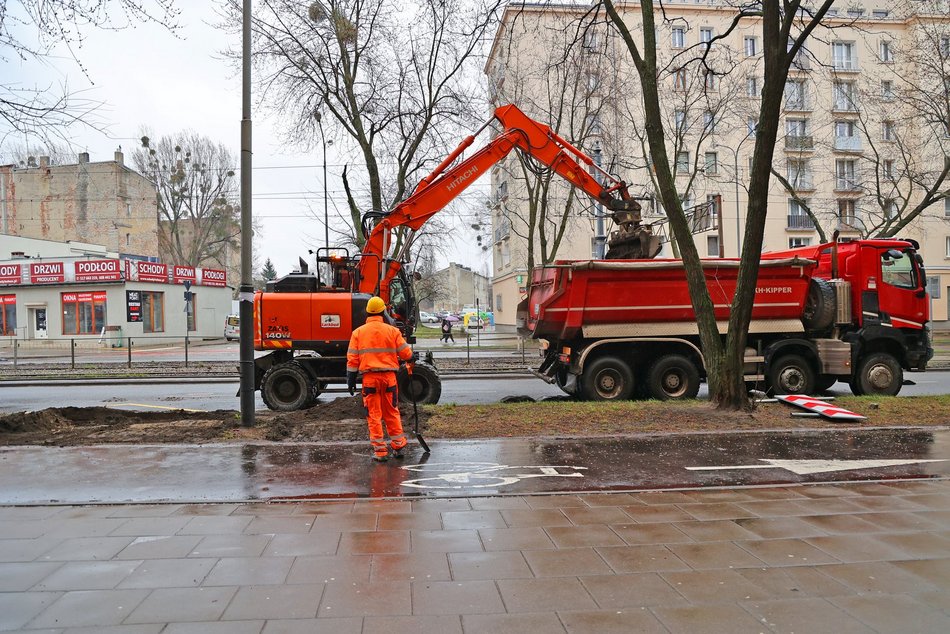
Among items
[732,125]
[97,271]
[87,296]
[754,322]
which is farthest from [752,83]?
[87,296]

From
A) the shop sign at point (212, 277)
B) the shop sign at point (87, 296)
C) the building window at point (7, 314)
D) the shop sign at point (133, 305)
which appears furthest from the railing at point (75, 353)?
the shop sign at point (212, 277)

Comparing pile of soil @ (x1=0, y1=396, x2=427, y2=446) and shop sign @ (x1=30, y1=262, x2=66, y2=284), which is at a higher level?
shop sign @ (x1=30, y1=262, x2=66, y2=284)

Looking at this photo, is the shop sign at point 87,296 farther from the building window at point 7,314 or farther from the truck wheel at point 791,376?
the truck wheel at point 791,376

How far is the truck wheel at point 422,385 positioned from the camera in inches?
450

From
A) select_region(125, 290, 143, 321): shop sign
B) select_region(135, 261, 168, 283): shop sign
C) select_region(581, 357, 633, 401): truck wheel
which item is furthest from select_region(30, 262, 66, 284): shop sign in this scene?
select_region(581, 357, 633, 401): truck wheel

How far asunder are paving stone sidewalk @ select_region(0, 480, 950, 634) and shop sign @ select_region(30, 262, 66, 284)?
35698 millimetres

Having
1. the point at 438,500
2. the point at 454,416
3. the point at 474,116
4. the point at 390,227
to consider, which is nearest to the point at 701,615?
the point at 438,500

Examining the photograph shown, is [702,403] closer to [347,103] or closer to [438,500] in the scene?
[438,500]

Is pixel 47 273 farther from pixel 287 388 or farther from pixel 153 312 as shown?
pixel 287 388

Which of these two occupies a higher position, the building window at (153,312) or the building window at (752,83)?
the building window at (752,83)

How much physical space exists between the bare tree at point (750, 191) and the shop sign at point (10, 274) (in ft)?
124

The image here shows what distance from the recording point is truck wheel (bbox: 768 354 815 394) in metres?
12.4

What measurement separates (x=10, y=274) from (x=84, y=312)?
4586 mm

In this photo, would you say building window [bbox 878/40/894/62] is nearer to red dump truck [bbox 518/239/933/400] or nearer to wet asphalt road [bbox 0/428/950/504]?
red dump truck [bbox 518/239/933/400]
